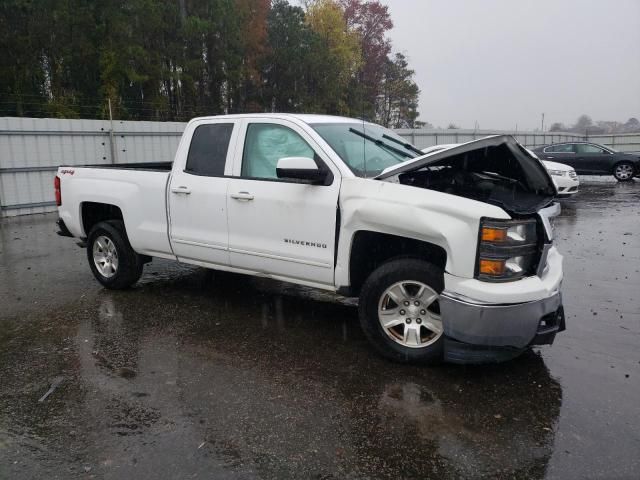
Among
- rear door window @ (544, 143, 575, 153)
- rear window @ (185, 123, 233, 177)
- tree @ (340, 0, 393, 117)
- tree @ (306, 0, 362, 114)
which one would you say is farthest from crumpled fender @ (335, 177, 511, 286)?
tree @ (340, 0, 393, 117)

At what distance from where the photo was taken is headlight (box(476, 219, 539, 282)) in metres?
3.75

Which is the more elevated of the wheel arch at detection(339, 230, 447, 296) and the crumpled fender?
A: the crumpled fender

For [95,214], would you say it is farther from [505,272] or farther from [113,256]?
[505,272]

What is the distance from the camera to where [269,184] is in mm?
4945

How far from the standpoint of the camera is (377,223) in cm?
418

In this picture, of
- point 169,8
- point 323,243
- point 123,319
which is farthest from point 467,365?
point 169,8

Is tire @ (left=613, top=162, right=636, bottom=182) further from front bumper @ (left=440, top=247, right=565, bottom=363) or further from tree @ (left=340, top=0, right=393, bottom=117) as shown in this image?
tree @ (left=340, top=0, right=393, bottom=117)

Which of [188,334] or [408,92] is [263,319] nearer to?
[188,334]

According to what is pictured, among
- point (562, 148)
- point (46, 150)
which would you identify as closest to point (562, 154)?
point (562, 148)

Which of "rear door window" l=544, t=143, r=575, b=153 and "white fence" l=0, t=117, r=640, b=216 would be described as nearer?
"white fence" l=0, t=117, r=640, b=216

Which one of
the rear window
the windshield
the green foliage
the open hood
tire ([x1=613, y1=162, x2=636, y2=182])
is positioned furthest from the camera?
the green foliage

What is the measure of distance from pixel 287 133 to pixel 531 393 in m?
2.93

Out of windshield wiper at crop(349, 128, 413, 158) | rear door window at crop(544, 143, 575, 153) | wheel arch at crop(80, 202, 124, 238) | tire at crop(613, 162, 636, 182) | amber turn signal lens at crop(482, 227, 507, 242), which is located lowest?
tire at crop(613, 162, 636, 182)

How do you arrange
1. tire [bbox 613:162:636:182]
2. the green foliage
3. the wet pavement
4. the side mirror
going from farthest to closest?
the green foliage
tire [bbox 613:162:636:182]
the side mirror
the wet pavement
